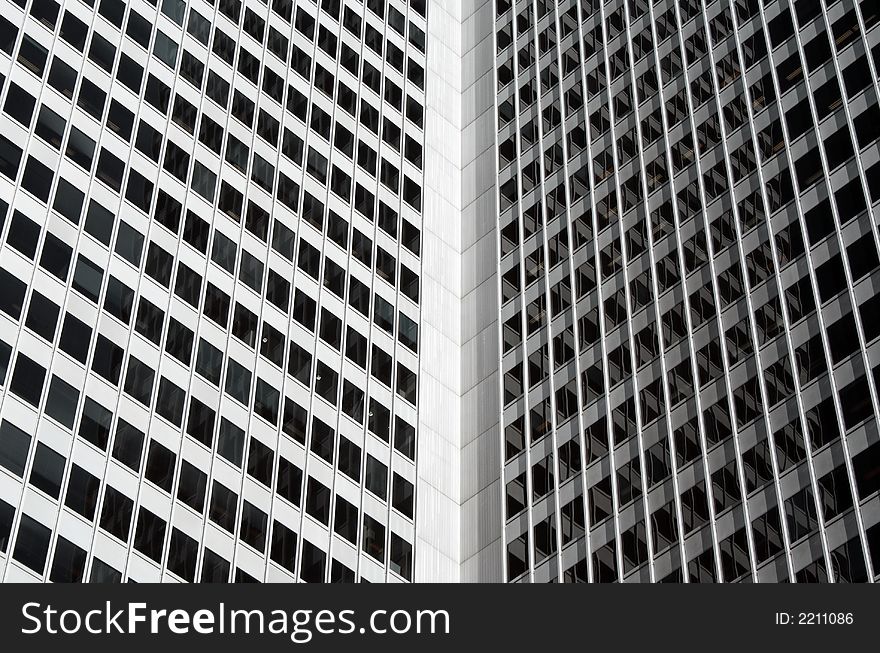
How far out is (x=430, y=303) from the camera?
90.6 m

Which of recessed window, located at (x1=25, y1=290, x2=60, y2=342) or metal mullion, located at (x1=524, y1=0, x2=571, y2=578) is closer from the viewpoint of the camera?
recessed window, located at (x1=25, y1=290, x2=60, y2=342)

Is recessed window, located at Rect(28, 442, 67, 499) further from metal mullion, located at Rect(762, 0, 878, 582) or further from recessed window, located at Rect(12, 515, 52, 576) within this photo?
metal mullion, located at Rect(762, 0, 878, 582)

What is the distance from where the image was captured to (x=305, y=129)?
9100cm

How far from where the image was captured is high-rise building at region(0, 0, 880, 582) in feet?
231

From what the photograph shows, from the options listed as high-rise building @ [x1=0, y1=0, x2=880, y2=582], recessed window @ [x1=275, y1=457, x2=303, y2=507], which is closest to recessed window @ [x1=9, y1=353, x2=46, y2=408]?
high-rise building @ [x1=0, y1=0, x2=880, y2=582]

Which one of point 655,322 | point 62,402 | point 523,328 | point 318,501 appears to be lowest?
point 318,501

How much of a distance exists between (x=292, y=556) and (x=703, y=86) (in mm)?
36283

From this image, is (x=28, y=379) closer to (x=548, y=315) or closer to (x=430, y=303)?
(x=430, y=303)

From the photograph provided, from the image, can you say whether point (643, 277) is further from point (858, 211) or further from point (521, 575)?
point (521, 575)

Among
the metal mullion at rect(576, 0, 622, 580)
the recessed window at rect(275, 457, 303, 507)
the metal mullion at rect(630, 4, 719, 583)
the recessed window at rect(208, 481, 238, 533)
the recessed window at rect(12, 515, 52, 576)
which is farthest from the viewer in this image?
the recessed window at rect(275, 457, 303, 507)

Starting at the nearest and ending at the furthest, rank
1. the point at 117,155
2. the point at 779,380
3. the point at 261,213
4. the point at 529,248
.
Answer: the point at 779,380 < the point at 117,155 < the point at 261,213 < the point at 529,248

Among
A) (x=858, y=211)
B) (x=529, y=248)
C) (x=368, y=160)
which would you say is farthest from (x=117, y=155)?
(x=858, y=211)

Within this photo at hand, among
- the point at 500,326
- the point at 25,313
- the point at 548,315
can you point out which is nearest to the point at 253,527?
the point at 25,313

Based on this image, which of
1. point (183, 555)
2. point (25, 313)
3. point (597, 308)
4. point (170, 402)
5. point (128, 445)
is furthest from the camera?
point (597, 308)
